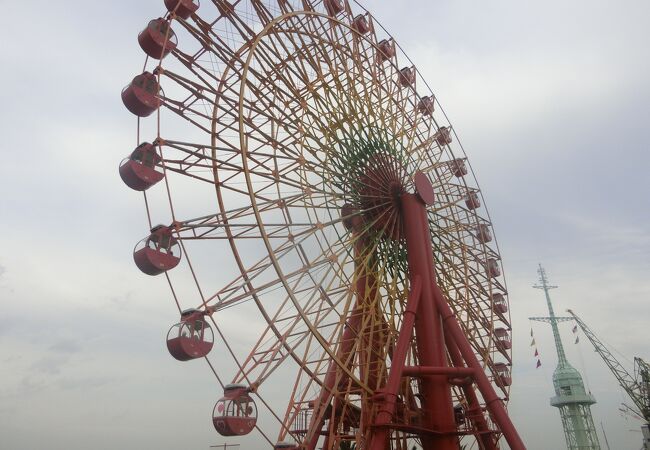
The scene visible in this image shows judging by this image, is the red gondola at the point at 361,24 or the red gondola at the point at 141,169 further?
the red gondola at the point at 361,24

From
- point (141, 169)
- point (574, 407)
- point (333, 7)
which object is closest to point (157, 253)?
point (141, 169)

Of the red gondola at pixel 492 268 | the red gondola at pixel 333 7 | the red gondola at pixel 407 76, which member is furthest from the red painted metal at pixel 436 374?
the red gondola at pixel 333 7

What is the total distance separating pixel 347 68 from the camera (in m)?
18.2

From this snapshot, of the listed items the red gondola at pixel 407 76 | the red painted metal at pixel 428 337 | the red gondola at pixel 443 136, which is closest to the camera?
the red painted metal at pixel 428 337

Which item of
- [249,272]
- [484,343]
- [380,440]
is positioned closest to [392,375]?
[380,440]

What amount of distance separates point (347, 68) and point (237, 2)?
460 centimetres

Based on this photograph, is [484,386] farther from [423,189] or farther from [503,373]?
[503,373]

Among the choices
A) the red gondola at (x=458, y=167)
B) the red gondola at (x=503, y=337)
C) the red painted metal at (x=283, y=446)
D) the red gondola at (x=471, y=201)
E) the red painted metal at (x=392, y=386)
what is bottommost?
the red painted metal at (x=283, y=446)

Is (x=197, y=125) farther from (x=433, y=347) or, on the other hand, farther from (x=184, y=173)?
(x=433, y=347)

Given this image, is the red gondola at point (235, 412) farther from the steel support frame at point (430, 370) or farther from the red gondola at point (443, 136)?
the red gondola at point (443, 136)

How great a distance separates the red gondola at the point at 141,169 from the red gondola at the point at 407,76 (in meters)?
11.8

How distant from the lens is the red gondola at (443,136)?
23.3 metres

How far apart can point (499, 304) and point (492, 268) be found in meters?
1.53

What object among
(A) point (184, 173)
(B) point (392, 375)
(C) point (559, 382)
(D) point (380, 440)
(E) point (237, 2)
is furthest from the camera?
(C) point (559, 382)
